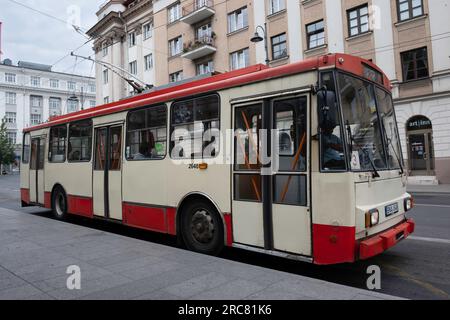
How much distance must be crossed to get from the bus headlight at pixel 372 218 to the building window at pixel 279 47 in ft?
65.3

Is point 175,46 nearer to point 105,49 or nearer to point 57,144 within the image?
point 105,49

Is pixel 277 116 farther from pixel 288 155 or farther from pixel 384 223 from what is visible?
pixel 384 223

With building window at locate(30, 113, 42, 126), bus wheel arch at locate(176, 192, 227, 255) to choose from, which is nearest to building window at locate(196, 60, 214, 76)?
bus wheel arch at locate(176, 192, 227, 255)

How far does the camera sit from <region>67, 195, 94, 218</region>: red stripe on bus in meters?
8.82

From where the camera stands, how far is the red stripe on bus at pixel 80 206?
882cm

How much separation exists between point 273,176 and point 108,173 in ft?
14.6

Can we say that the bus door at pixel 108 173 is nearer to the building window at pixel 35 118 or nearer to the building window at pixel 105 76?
the building window at pixel 105 76

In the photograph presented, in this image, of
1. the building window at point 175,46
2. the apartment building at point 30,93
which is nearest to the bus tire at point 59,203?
the building window at point 175,46

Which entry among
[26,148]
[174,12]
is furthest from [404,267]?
[174,12]

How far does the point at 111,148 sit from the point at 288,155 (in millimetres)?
4607

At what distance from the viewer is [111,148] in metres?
8.10

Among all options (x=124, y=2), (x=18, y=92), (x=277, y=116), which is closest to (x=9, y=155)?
(x=18, y=92)

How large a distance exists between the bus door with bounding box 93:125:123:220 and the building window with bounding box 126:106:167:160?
1.39 ft
